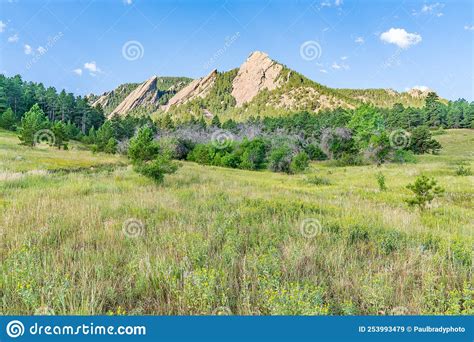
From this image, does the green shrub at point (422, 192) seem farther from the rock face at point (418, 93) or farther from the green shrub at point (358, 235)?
the rock face at point (418, 93)

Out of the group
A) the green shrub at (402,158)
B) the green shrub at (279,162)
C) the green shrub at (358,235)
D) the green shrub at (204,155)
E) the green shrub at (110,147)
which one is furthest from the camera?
the green shrub at (204,155)

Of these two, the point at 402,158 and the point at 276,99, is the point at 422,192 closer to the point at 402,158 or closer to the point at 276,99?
the point at 402,158

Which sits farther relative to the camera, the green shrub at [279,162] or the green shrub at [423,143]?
the green shrub at [423,143]

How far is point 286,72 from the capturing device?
186500 mm

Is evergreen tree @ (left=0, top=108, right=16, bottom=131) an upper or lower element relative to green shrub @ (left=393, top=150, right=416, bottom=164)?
upper

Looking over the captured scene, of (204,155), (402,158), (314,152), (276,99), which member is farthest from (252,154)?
(276,99)

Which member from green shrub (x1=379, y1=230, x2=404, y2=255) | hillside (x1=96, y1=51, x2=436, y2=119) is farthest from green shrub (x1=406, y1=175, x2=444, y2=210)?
hillside (x1=96, y1=51, x2=436, y2=119)

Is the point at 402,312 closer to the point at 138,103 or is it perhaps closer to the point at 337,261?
the point at 337,261

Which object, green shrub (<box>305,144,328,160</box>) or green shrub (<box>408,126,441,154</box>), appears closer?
green shrub (<box>408,126,441,154</box>)

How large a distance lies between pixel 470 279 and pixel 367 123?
54.6 meters

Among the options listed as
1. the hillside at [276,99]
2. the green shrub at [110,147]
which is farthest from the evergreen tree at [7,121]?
the hillside at [276,99]

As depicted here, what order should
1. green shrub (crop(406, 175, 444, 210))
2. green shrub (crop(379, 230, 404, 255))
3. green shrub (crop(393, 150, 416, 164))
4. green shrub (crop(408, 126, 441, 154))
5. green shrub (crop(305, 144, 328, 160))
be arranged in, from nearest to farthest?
green shrub (crop(379, 230, 404, 255)) < green shrub (crop(406, 175, 444, 210)) < green shrub (crop(393, 150, 416, 164)) < green shrub (crop(408, 126, 441, 154)) < green shrub (crop(305, 144, 328, 160))

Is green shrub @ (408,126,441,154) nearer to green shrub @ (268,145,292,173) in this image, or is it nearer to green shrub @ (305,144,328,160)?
green shrub @ (305,144,328,160)

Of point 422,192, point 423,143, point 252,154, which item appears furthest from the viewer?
point 423,143
